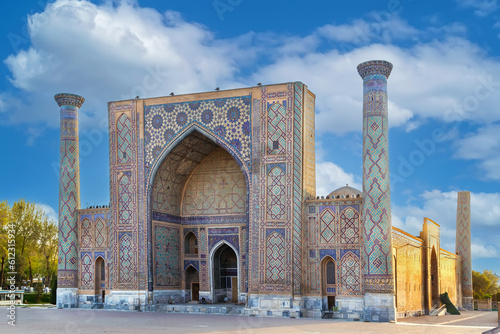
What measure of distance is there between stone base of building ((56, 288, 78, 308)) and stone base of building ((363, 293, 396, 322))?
31.1ft

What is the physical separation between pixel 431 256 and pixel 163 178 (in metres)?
9.71

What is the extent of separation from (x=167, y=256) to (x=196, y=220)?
5.03 feet

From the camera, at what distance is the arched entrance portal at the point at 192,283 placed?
65.3 ft

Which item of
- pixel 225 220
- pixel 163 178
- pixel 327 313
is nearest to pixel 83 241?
pixel 163 178

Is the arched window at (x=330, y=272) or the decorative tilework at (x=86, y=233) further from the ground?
the decorative tilework at (x=86, y=233)

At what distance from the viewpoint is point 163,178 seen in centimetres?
1930

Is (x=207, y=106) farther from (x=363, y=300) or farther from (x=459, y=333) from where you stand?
(x=459, y=333)

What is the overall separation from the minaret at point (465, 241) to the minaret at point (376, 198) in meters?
14.0

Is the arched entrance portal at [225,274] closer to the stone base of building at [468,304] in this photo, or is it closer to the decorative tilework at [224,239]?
the decorative tilework at [224,239]

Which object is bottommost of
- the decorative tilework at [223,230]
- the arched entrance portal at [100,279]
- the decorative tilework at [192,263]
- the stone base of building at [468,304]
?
the stone base of building at [468,304]

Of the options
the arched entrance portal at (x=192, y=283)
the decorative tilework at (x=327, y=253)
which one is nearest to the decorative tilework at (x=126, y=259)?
the arched entrance portal at (x=192, y=283)

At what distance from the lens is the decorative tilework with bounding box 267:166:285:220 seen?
17062 millimetres

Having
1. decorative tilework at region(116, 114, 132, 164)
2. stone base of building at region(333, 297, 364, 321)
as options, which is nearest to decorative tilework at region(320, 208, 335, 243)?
stone base of building at region(333, 297, 364, 321)

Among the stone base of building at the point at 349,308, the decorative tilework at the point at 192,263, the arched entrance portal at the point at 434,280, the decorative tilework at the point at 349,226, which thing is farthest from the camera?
the arched entrance portal at the point at 434,280
